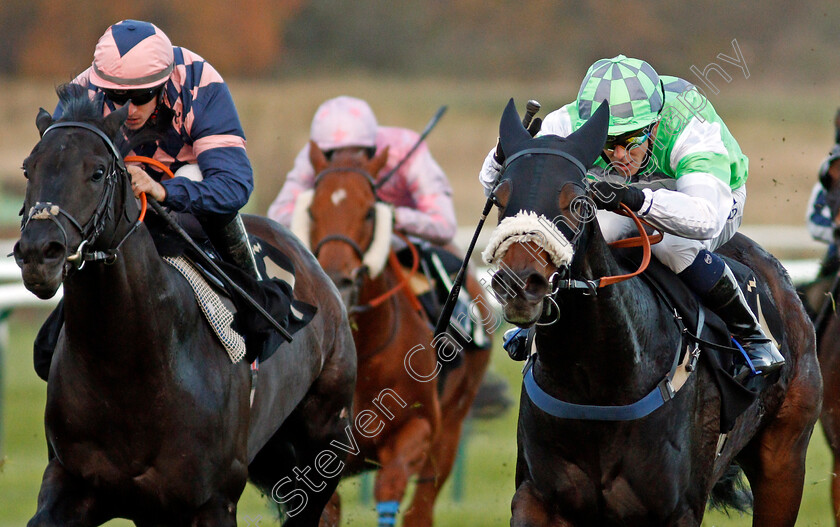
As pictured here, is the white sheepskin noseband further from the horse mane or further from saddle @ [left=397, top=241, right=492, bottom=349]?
saddle @ [left=397, top=241, right=492, bottom=349]

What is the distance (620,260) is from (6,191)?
682 inches

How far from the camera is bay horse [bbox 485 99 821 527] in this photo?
3273mm

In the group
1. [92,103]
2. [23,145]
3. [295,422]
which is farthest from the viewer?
[23,145]

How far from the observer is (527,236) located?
3141mm

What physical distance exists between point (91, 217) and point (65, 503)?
3.38ft

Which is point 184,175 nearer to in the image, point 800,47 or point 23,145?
point 23,145

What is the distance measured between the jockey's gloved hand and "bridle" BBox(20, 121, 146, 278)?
1413 millimetres

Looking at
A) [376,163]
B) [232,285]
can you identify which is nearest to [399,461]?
[376,163]

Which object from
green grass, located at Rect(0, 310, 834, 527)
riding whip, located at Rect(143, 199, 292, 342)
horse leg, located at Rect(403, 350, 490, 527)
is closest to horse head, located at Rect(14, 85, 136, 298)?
riding whip, located at Rect(143, 199, 292, 342)

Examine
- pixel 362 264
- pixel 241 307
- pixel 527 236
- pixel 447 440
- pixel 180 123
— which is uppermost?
pixel 527 236

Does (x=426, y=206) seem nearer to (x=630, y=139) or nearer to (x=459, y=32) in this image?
(x=630, y=139)

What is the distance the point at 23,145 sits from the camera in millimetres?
22047

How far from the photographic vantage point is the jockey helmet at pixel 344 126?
22.9 ft

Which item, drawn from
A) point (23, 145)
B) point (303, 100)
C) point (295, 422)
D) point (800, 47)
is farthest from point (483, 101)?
point (295, 422)
